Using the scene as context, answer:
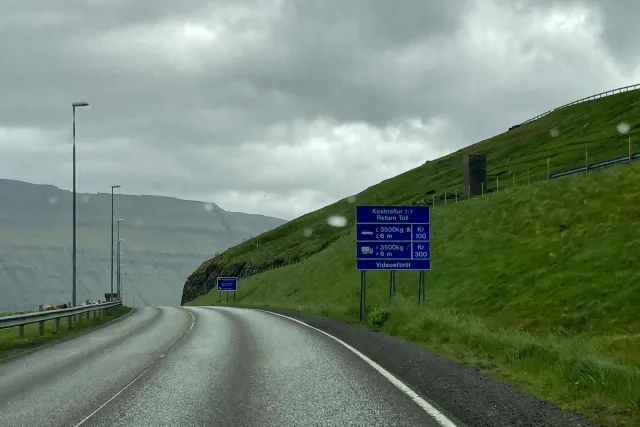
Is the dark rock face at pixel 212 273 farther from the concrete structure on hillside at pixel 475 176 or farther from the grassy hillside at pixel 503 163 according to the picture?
the concrete structure on hillside at pixel 475 176

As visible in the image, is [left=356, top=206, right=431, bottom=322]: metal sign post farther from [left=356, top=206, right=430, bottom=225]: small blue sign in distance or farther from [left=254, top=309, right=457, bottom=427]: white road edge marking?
[left=254, top=309, right=457, bottom=427]: white road edge marking

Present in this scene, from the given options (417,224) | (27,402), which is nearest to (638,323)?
(417,224)

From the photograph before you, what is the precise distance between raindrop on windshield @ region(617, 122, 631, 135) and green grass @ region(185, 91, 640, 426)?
4889cm

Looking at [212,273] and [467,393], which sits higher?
[467,393]

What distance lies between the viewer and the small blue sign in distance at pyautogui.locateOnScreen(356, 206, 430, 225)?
101ft

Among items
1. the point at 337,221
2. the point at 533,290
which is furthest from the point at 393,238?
the point at 337,221

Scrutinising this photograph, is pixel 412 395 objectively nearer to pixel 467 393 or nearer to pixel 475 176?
pixel 467 393

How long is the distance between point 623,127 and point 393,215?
83381mm

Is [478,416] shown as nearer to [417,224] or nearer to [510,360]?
[510,360]

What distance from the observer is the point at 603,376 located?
10250mm

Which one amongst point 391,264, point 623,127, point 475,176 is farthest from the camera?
point 623,127

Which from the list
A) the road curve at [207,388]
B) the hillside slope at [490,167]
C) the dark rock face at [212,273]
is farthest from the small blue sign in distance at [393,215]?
the dark rock face at [212,273]

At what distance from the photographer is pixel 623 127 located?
102688 millimetres

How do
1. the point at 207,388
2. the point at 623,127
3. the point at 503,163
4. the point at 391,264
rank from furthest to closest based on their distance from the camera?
the point at 503,163 < the point at 623,127 < the point at 391,264 < the point at 207,388
